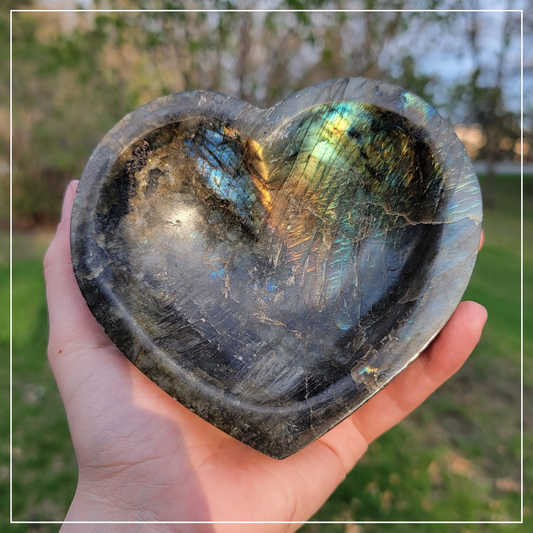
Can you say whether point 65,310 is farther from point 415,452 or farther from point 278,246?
point 415,452

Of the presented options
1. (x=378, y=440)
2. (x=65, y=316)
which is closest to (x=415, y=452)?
(x=378, y=440)

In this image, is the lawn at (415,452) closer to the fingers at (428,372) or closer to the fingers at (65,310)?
the fingers at (428,372)

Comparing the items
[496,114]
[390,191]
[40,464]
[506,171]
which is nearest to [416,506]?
[390,191]

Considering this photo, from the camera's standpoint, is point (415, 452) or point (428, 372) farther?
point (415, 452)

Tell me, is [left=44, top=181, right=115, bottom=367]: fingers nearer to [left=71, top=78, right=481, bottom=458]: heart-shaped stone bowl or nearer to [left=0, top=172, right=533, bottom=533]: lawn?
[left=71, top=78, right=481, bottom=458]: heart-shaped stone bowl

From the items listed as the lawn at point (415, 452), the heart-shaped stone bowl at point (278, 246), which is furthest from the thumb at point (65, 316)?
the lawn at point (415, 452)

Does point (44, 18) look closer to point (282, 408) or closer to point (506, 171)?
point (282, 408)
